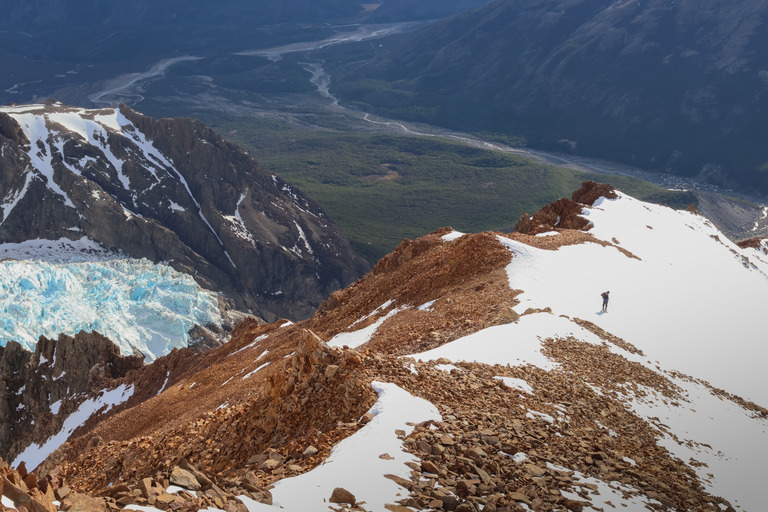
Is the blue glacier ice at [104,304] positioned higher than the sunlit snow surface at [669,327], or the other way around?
the sunlit snow surface at [669,327]

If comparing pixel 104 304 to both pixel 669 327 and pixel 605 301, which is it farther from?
pixel 669 327

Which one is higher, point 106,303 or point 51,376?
point 51,376

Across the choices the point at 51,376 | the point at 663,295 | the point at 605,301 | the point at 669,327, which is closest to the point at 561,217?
the point at 663,295

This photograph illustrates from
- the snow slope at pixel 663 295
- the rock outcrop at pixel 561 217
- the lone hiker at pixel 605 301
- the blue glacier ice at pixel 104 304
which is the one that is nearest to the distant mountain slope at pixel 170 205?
the blue glacier ice at pixel 104 304

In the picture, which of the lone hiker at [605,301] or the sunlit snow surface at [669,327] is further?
the lone hiker at [605,301]

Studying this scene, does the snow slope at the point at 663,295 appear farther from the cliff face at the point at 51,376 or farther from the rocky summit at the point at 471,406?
the cliff face at the point at 51,376

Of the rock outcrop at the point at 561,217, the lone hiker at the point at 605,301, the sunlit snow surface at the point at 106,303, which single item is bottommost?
the sunlit snow surface at the point at 106,303
